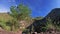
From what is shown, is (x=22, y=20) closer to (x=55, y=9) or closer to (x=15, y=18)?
(x=15, y=18)

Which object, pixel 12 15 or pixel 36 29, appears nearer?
pixel 36 29

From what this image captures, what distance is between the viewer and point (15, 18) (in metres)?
24.8

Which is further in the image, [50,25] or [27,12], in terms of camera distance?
[27,12]

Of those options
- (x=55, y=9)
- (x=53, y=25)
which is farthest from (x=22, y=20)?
(x=53, y=25)

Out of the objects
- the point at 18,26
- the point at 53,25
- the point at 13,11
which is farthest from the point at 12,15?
the point at 53,25

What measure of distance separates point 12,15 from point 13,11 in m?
0.55

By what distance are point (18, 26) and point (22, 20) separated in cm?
278

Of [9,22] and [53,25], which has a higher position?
[9,22]

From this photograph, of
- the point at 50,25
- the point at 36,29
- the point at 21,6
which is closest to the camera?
the point at 50,25

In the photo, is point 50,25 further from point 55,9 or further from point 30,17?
point 30,17

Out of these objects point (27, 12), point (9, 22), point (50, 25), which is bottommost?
point (50, 25)

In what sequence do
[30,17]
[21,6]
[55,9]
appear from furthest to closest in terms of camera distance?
[30,17] < [21,6] < [55,9]

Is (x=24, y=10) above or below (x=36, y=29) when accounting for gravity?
above

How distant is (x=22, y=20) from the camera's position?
27.0 m
